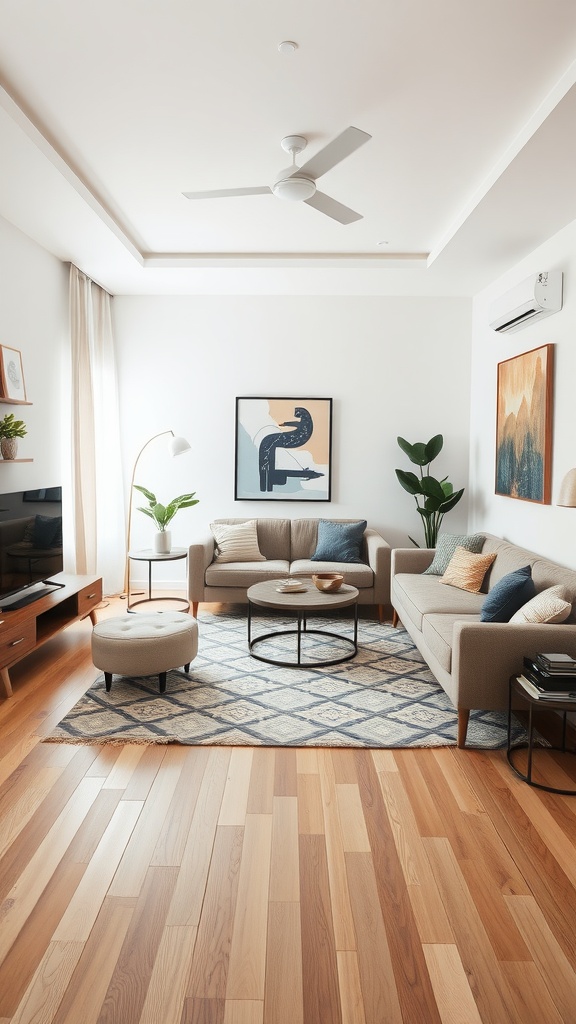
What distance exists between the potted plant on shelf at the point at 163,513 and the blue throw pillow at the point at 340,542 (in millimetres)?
1169

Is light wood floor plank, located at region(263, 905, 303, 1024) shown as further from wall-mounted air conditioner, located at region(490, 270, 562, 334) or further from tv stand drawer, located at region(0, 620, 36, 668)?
wall-mounted air conditioner, located at region(490, 270, 562, 334)

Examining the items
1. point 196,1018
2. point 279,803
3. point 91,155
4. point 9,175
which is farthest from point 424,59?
point 196,1018

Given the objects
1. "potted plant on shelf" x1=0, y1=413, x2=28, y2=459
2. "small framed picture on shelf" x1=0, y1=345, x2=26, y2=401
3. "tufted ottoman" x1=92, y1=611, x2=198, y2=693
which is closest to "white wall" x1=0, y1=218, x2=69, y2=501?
"small framed picture on shelf" x1=0, y1=345, x2=26, y2=401

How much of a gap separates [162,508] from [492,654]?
3.53 m

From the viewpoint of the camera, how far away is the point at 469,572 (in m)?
4.73

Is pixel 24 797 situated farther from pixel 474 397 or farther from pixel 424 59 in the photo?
pixel 474 397

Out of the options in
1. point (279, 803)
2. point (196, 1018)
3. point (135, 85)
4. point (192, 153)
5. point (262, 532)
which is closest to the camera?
point (196, 1018)

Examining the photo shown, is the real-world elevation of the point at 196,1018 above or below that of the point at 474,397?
below

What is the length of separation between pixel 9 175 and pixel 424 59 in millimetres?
2192

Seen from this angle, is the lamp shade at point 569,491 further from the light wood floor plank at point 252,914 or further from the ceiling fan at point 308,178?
the light wood floor plank at point 252,914

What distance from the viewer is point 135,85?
2934 millimetres

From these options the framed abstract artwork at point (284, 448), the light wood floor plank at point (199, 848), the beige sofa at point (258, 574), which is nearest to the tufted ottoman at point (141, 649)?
the light wood floor plank at point (199, 848)

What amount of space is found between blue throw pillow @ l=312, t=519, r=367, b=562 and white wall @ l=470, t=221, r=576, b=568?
1.12 m

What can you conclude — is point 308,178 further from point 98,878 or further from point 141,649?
point 98,878
